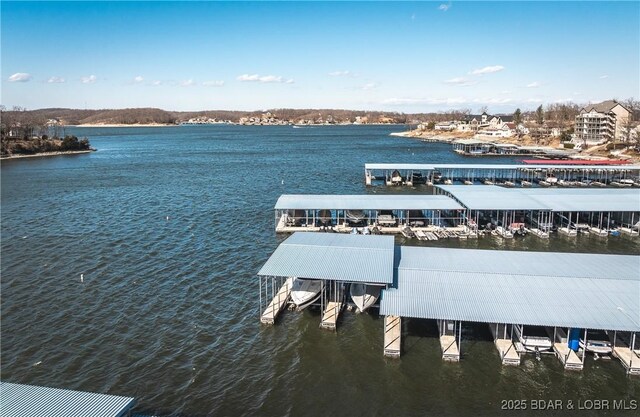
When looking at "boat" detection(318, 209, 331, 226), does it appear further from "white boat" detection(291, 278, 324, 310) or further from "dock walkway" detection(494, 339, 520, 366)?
"dock walkway" detection(494, 339, 520, 366)

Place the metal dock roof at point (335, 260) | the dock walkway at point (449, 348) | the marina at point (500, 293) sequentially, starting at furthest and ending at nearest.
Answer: the metal dock roof at point (335, 260) → the dock walkway at point (449, 348) → the marina at point (500, 293)

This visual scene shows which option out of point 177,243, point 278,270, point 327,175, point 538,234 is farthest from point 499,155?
point 278,270

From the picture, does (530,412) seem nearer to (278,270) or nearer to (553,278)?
(553,278)

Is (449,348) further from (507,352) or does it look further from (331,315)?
(331,315)

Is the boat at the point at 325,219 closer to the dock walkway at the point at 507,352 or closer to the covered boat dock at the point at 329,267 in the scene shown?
the covered boat dock at the point at 329,267

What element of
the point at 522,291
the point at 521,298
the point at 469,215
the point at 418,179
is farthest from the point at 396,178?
the point at 521,298

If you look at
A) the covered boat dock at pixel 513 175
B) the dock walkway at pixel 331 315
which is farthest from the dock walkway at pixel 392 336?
the covered boat dock at pixel 513 175
